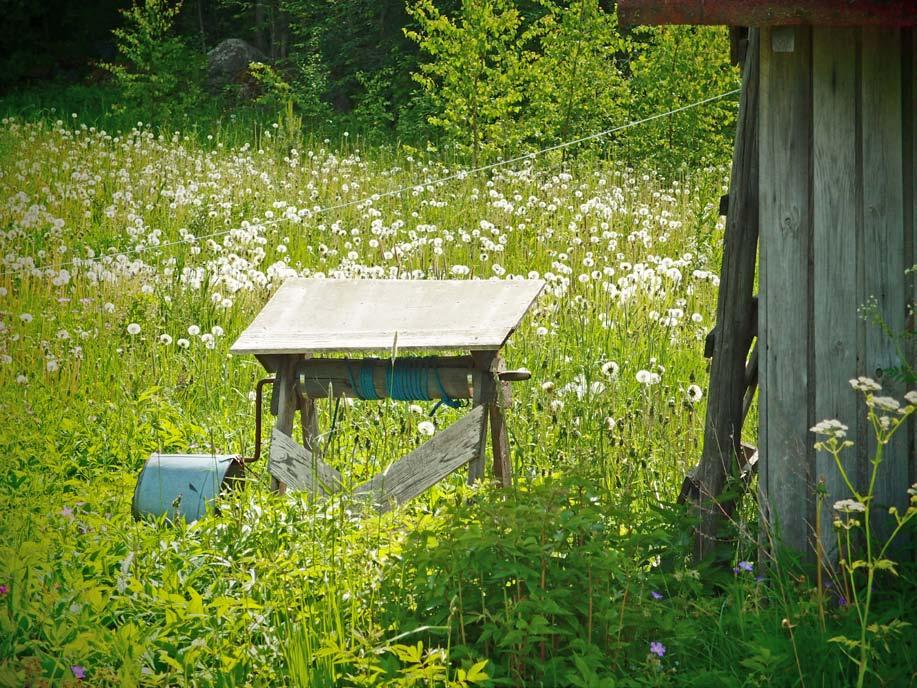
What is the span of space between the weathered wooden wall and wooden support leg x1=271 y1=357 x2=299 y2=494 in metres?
2.03

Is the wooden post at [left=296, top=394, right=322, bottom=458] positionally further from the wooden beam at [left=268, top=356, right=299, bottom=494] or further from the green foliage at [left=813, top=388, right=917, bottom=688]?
the green foliage at [left=813, top=388, right=917, bottom=688]

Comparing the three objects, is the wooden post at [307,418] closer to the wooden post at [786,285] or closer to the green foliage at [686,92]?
the wooden post at [786,285]

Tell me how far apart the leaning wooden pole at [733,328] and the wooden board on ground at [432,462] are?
92 centimetres

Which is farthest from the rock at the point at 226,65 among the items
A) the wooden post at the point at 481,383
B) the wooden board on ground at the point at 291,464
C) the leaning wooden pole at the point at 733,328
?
the leaning wooden pole at the point at 733,328

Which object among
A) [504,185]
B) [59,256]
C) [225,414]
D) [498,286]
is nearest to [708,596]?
[498,286]

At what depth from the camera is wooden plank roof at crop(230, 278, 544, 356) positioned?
434cm

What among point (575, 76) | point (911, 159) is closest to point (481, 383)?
point (911, 159)

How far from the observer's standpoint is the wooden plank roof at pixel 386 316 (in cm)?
434

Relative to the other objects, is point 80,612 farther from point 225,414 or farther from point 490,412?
point 225,414

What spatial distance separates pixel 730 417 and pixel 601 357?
1.99 m

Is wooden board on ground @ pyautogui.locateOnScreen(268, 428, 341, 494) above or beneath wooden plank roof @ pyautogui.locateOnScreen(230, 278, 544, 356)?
beneath


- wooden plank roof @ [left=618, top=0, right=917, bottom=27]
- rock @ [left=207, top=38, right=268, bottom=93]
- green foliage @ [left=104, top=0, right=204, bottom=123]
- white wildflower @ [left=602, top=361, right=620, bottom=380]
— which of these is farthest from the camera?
rock @ [left=207, top=38, right=268, bottom=93]

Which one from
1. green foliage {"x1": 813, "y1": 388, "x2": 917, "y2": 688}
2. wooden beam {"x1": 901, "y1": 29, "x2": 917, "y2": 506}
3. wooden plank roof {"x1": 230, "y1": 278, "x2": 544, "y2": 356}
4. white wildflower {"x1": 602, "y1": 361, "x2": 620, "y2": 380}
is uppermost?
wooden beam {"x1": 901, "y1": 29, "x2": 917, "y2": 506}

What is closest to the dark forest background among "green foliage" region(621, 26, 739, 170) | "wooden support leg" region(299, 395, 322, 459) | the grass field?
"green foliage" region(621, 26, 739, 170)
